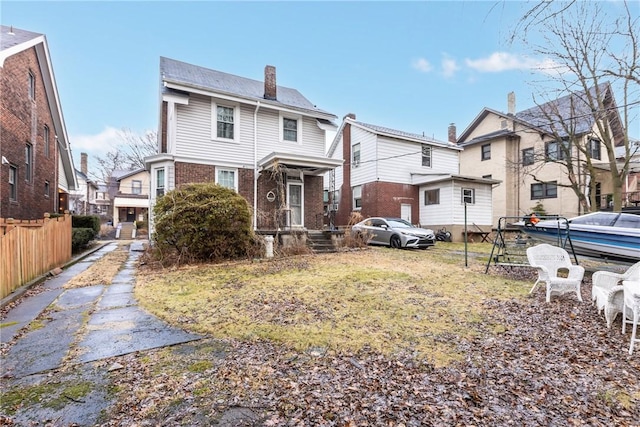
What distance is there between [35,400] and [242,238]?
23.6 feet

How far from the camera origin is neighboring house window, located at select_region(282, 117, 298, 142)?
1423cm

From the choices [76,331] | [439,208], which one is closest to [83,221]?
[76,331]

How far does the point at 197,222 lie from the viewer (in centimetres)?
886

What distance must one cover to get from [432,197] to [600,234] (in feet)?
38.0

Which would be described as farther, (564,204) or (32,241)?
(564,204)

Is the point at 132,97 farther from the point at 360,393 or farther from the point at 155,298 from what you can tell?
the point at 360,393

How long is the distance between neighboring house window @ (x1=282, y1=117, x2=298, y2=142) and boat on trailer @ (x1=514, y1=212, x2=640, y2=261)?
9.90m

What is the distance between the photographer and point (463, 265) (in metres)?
9.11

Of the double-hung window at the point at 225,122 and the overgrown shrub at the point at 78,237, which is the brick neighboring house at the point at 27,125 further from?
the double-hung window at the point at 225,122

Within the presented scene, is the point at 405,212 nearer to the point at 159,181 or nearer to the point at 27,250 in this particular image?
the point at 159,181

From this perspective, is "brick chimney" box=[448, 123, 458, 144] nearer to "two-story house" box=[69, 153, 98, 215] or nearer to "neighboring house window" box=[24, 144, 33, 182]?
"neighboring house window" box=[24, 144, 33, 182]

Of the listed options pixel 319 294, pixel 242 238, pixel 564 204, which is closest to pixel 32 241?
pixel 242 238

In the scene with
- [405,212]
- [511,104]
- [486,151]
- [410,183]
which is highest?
[511,104]

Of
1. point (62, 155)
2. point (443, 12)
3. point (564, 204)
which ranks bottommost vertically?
point (564, 204)
